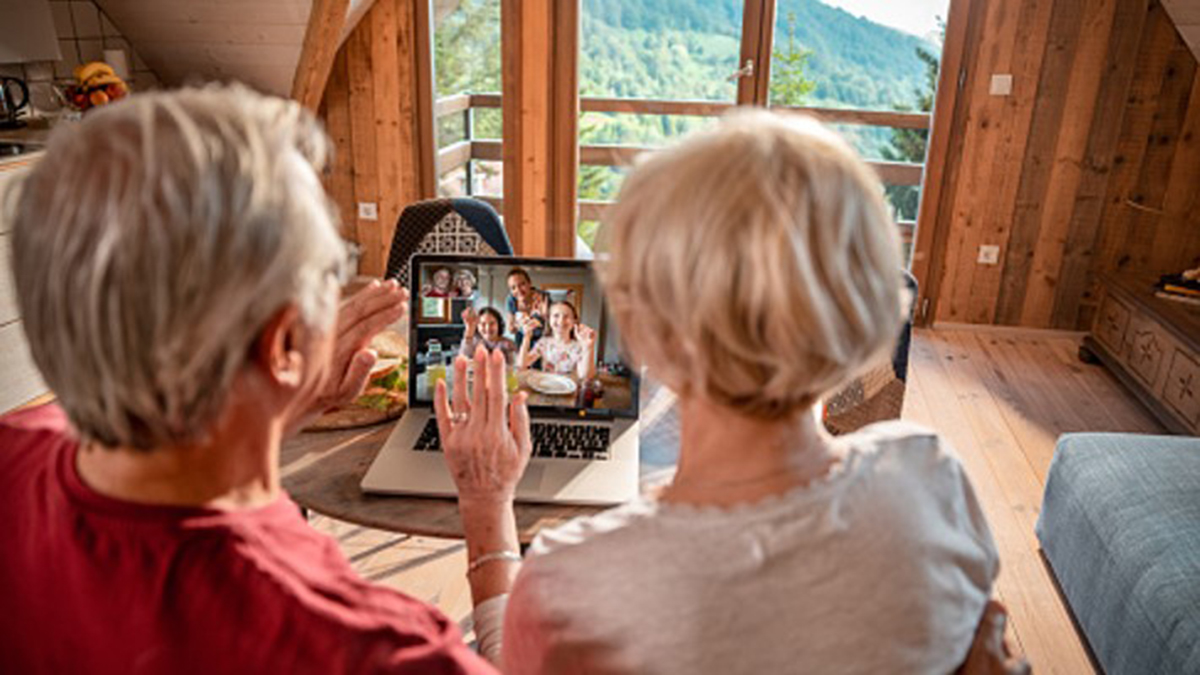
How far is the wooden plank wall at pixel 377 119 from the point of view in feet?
13.7

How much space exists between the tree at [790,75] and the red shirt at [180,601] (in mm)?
3794

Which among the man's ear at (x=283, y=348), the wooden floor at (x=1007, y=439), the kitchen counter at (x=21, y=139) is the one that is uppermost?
the man's ear at (x=283, y=348)

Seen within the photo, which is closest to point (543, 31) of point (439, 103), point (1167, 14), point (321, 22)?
point (439, 103)

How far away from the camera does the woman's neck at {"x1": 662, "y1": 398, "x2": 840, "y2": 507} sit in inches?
29.7

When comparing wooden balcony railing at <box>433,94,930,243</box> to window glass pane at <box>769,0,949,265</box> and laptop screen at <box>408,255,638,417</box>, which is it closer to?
window glass pane at <box>769,0,949,265</box>

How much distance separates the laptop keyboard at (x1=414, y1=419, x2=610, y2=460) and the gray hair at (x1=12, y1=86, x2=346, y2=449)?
83cm

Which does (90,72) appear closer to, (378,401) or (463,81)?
(463,81)

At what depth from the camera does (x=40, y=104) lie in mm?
3717

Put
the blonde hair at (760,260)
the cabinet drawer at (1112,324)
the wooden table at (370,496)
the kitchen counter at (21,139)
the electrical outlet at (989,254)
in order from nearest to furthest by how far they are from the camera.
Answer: the blonde hair at (760,260) → the wooden table at (370,496) → the kitchen counter at (21,139) → the cabinet drawer at (1112,324) → the electrical outlet at (989,254)

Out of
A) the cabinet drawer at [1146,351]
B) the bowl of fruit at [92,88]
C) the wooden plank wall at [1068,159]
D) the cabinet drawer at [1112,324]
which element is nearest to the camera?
the cabinet drawer at [1146,351]

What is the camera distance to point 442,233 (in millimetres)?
2461

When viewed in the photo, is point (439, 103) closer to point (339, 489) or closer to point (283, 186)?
point (339, 489)

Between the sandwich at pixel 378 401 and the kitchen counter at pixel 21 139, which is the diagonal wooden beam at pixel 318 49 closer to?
the kitchen counter at pixel 21 139

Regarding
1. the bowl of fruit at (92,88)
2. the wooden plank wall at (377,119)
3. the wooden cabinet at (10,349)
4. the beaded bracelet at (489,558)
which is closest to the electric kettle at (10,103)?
the bowl of fruit at (92,88)
